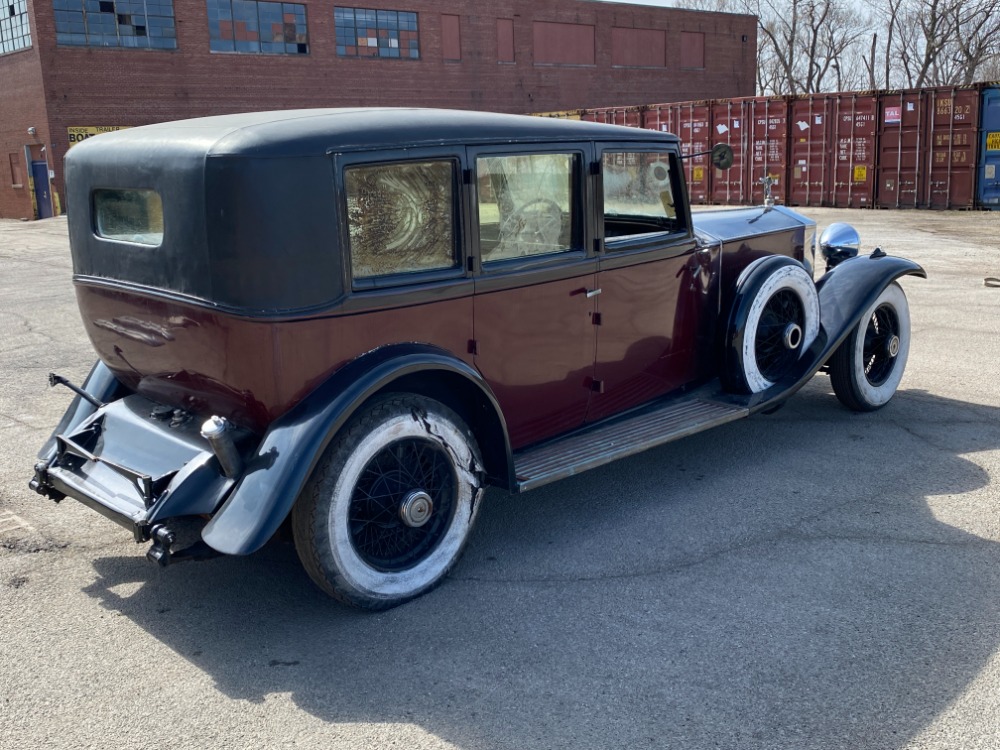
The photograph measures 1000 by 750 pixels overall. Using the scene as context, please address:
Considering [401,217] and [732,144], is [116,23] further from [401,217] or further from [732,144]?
[401,217]

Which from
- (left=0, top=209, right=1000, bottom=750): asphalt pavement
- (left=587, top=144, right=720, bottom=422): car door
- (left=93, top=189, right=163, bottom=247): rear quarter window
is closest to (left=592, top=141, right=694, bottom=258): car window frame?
(left=587, top=144, right=720, bottom=422): car door

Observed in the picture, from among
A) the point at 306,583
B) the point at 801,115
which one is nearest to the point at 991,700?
the point at 306,583

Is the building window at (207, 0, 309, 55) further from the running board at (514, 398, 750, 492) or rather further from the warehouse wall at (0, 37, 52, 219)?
the running board at (514, 398, 750, 492)

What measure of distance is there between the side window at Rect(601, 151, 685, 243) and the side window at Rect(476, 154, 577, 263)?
0.32 meters

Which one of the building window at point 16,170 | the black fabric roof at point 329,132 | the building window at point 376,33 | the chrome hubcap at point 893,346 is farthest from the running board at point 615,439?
the building window at point 376,33

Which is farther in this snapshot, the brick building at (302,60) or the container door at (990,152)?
the brick building at (302,60)

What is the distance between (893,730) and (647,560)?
135 cm

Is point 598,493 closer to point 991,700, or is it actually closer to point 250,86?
point 991,700

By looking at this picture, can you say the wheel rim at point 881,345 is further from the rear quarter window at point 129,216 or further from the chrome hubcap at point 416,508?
the rear quarter window at point 129,216

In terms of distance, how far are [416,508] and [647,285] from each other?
1.87 m

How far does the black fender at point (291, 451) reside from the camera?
3.23 m

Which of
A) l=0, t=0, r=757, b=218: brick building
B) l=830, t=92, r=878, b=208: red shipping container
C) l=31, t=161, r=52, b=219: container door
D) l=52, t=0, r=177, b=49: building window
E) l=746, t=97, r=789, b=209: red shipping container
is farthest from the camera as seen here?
l=31, t=161, r=52, b=219: container door

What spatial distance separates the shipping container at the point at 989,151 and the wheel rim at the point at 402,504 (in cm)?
1900

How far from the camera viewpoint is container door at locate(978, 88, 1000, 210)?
61.8ft
